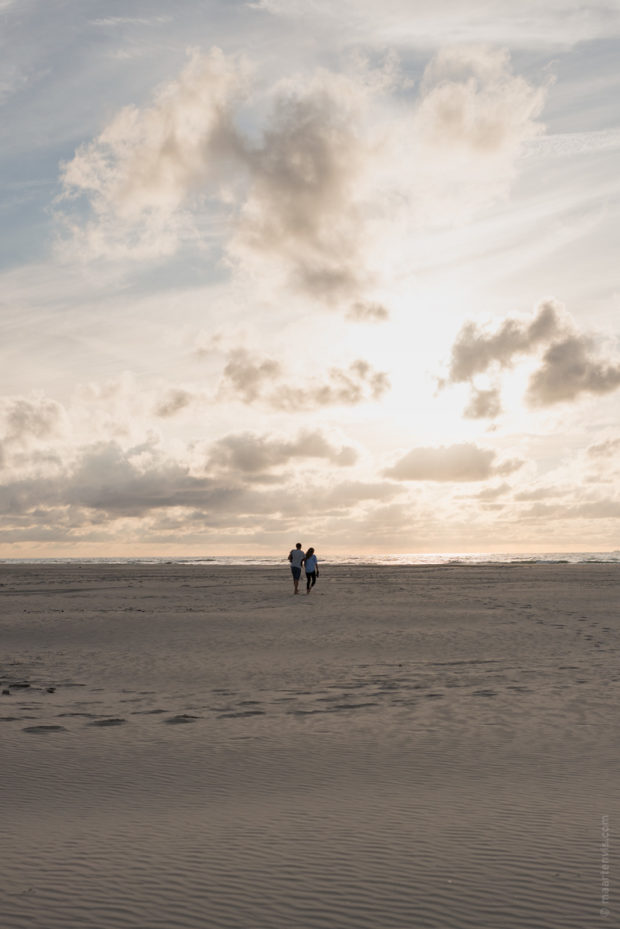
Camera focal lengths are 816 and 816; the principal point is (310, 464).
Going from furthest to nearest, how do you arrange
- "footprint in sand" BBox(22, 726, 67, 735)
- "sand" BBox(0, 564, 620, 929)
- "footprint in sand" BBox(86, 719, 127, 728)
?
"footprint in sand" BBox(86, 719, 127, 728)
"footprint in sand" BBox(22, 726, 67, 735)
"sand" BBox(0, 564, 620, 929)

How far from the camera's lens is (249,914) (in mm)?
5852

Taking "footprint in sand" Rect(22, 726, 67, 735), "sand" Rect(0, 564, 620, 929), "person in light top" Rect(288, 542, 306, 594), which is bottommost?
"sand" Rect(0, 564, 620, 929)

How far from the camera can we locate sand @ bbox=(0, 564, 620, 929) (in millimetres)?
6102

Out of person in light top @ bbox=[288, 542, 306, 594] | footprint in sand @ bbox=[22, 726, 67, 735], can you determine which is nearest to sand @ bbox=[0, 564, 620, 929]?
footprint in sand @ bbox=[22, 726, 67, 735]

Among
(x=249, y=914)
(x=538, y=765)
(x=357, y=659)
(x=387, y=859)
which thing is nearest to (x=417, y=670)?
(x=357, y=659)

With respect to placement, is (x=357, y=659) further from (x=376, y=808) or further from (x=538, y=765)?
(x=376, y=808)

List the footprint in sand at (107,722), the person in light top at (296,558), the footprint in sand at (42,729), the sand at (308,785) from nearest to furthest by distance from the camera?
the sand at (308,785), the footprint in sand at (42,729), the footprint in sand at (107,722), the person in light top at (296,558)

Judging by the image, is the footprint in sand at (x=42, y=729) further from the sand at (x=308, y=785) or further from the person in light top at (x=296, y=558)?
the person in light top at (x=296, y=558)

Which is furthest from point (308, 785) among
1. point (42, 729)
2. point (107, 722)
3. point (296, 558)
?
point (296, 558)

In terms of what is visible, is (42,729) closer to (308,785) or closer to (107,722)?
(107,722)

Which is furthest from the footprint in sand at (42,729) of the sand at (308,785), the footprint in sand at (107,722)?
the footprint in sand at (107,722)

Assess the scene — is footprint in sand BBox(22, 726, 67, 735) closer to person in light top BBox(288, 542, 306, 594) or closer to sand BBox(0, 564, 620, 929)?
sand BBox(0, 564, 620, 929)

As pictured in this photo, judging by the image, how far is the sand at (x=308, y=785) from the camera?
6.10 m

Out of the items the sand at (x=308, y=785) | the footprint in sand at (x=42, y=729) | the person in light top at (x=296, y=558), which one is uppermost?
the person in light top at (x=296, y=558)
